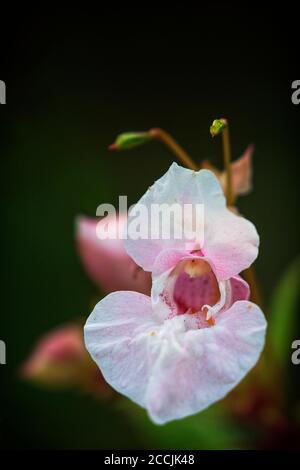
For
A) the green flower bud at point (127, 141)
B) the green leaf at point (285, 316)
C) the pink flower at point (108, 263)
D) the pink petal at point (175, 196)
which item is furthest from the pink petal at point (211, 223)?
the green leaf at point (285, 316)

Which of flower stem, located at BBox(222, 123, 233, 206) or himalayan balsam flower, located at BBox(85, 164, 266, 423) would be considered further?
flower stem, located at BBox(222, 123, 233, 206)

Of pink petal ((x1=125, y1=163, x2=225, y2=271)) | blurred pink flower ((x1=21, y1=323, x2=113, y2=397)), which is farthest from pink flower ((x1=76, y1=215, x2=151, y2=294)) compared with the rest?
pink petal ((x1=125, y1=163, x2=225, y2=271))

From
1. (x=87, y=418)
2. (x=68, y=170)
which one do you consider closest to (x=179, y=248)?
(x=87, y=418)

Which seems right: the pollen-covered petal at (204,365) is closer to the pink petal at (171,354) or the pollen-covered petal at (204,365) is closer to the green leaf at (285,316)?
the pink petal at (171,354)

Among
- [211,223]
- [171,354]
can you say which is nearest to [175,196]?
[211,223]

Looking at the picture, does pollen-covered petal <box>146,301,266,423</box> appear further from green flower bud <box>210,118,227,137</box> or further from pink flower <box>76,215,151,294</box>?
pink flower <box>76,215,151,294</box>
